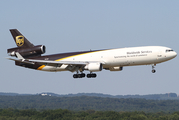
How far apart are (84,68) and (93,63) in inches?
110

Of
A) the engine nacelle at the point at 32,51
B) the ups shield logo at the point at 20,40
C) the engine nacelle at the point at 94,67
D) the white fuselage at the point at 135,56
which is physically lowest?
the engine nacelle at the point at 94,67

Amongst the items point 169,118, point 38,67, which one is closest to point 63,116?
point 169,118

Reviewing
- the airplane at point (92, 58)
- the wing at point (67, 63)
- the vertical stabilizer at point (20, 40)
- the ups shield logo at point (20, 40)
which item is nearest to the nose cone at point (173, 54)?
the airplane at point (92, 58)

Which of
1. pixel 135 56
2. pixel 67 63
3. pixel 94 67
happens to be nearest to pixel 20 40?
pixel 67 63

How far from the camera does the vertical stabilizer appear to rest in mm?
80312

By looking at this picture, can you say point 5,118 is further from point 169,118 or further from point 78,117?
point 169,118

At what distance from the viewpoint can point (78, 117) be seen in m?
184

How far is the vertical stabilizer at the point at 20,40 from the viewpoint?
80.3m

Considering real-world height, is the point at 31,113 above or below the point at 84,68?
below

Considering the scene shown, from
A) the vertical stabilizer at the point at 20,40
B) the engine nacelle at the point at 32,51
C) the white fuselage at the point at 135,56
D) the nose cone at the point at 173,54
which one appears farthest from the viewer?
the vertical stabilizer at the point at 20,40

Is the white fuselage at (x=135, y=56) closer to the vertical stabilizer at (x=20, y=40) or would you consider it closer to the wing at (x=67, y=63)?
the wing at (x=67, y=63)

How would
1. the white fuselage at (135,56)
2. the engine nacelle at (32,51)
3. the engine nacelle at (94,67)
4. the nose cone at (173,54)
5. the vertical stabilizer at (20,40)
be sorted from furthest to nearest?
the vertical stabilizer at (20,40), the engine nacelle at (32,51), the engine nacelle at (94,67), the nose cone at (173,54), the white fuselage at (135,56)

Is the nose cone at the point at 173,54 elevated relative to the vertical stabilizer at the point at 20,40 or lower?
lower

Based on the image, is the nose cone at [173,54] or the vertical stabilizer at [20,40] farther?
the vertical stabilizer at [20,40]
